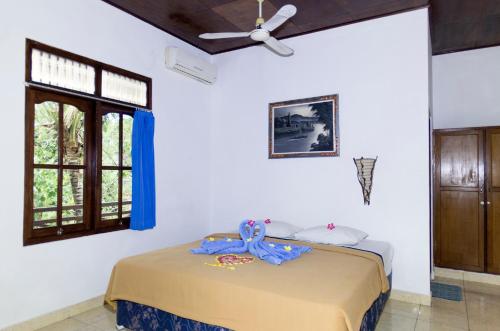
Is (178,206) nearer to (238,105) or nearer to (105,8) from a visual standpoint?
(238,105)

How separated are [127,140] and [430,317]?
3.42 meters

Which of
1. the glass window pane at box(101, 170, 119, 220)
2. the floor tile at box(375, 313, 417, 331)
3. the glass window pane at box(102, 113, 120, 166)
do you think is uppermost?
the glass window pane at box(102, 113, 120, 166)

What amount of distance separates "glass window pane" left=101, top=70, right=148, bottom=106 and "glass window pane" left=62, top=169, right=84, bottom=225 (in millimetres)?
841

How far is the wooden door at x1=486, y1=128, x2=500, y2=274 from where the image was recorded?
3.87 meters

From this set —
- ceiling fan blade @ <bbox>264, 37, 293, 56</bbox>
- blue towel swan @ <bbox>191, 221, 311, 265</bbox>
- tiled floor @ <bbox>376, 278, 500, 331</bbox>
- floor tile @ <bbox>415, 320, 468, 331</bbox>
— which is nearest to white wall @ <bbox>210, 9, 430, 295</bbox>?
tiled floor @ <bbox>376, 278, 500, 331</bbox>

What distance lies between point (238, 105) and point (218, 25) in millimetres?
1105

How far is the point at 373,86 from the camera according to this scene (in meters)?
3.67

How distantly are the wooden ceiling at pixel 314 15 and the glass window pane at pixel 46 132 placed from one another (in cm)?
130

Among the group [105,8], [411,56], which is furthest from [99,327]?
[411,56]

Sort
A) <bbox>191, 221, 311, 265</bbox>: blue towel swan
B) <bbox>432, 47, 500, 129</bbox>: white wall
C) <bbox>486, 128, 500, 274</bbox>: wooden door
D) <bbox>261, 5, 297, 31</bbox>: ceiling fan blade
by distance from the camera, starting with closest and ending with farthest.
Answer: <bbox>261, 5, 297, 31</bbox>: ceiling fan blade, <bbox>191, 221, 311, 265</bbox>: blue towel swan, <bbox>486, 128, 500, 274</bbox>: wooden door, <bbox>432, 47, 500, 129</bbox>: white wall

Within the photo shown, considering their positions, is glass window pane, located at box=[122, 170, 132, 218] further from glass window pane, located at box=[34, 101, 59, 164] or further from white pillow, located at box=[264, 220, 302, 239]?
white pillow, located at box=[264, 220, 302, 239]

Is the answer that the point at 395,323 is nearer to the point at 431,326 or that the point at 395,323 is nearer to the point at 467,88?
the point at 431,326

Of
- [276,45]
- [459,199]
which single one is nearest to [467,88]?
[459,199]

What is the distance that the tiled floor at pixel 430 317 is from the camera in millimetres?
2803
